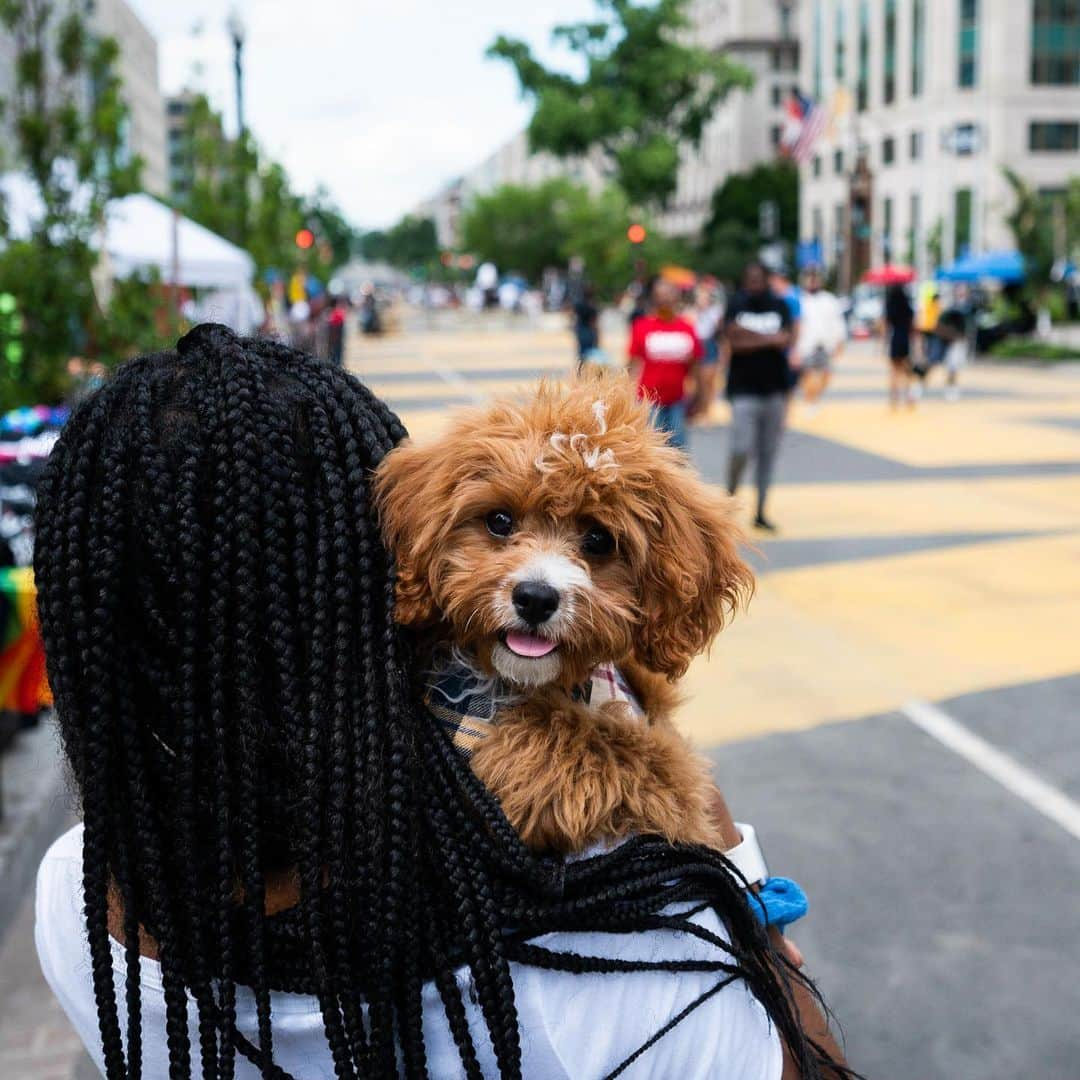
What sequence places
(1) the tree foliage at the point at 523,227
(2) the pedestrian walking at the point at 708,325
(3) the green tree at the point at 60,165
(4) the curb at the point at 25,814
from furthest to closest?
1. (1) the tree foliage at the point at 523,227
2. (2) the pedestrian walking at the point at 708,325
3. (3) the green tree at the point at 60,165
4. (4) the curb at the point at 25,814

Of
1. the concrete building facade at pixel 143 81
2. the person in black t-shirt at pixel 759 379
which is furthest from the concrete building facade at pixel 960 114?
the person in black t-shirt at pixel 759 379

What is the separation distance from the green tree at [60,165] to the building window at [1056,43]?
7099 cm

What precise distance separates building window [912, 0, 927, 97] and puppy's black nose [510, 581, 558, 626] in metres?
79.4

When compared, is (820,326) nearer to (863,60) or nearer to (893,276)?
(893,276)

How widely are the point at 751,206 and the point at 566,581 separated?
305 ft

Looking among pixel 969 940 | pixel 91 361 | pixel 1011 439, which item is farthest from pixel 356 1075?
pixel 1011 439

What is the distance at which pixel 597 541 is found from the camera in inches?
56.9

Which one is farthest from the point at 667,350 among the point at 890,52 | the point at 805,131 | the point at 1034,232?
the point at 890,52

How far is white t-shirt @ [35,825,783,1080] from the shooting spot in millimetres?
1247

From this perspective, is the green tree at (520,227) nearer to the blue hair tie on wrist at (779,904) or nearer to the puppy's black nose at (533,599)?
the blue hair tie on wrist at (779,904)

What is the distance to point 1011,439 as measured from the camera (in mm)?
15430

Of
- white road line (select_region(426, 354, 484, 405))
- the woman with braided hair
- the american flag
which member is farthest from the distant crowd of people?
the american flag

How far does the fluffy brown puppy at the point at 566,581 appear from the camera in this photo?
1.38m

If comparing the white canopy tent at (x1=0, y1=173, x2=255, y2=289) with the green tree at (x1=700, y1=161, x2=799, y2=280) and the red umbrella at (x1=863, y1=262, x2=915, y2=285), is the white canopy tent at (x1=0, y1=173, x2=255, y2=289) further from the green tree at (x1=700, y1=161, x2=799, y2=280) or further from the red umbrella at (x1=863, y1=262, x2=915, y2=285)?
the green tree at (x1=700, y1=161, x2=799, y2=280)
